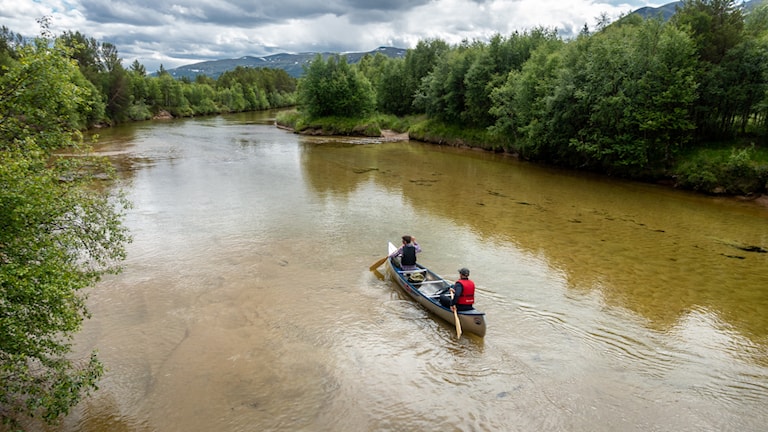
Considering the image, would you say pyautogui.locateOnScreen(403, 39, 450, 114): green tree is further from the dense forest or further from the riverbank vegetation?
the dense forest

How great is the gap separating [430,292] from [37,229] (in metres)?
10.1

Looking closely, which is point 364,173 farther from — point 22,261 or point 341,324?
point 22,261

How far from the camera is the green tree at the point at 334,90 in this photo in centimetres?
6569

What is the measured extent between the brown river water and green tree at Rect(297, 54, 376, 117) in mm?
42505

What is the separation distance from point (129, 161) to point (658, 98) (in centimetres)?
4180

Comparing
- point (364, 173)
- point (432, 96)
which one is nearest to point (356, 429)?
point (364, 173)

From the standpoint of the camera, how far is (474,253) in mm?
18125

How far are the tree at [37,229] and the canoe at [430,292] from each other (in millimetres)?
8256

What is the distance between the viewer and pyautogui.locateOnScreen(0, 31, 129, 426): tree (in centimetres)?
682

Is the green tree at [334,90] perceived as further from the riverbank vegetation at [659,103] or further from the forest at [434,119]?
the riverbank vegetation at [659,103]

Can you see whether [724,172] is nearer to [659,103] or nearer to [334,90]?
[659,103]

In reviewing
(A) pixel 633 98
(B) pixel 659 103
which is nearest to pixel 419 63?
(A) pixel 633 98

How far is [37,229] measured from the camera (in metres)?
7.38

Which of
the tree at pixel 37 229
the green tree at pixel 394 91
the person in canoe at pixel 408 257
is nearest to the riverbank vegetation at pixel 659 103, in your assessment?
→ the person in canoe at pixel 408 257
